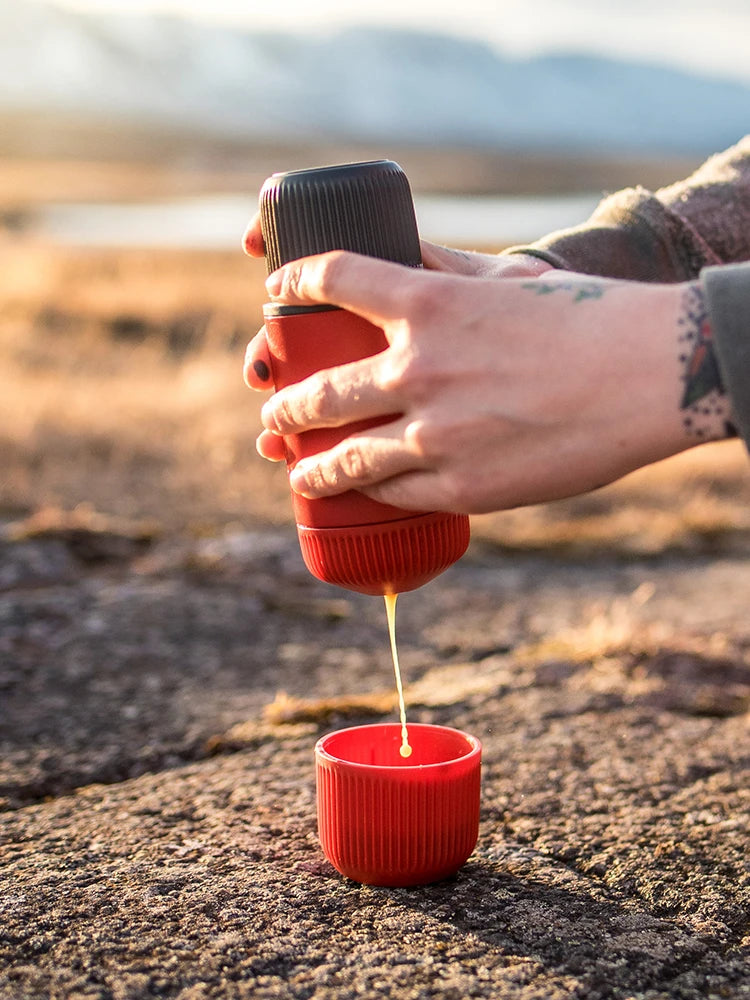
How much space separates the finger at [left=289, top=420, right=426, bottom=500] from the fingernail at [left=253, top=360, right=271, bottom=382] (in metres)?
0.16

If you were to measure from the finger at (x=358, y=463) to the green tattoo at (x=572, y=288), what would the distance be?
0.22 m

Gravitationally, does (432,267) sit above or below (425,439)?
above

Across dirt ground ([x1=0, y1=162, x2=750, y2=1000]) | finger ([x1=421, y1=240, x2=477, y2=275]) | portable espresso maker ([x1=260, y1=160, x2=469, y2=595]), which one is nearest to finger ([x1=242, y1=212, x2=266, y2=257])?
portable espresso maker ([x1=260, y1=160, x2=469, y2=595])

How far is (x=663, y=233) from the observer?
6.84ft

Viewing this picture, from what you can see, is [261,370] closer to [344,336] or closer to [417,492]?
[344,336]

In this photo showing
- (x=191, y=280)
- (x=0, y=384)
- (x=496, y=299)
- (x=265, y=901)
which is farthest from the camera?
(x=191, y=280)

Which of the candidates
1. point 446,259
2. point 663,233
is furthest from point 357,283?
point 663,233

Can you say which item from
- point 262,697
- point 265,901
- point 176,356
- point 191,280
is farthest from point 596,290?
point 191,280

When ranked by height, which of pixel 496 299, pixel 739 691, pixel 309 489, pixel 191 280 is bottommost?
pixel 739 691

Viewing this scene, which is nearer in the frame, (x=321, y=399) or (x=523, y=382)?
(x=523, y=382)

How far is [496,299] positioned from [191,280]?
14969mm

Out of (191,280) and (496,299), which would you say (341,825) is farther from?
(191,280)

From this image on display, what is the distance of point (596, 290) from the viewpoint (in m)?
1.28

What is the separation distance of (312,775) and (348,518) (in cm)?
72
